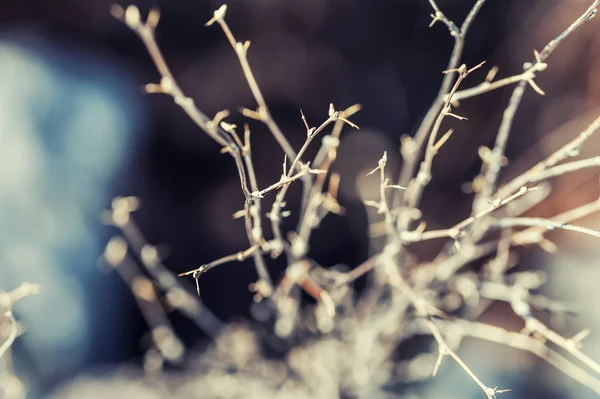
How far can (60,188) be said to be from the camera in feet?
4.09

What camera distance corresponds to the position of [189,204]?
1291 mm

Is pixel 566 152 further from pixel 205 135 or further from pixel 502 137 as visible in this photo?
pixel 205 135

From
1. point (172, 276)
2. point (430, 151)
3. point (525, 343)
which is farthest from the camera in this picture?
point (172, 276)

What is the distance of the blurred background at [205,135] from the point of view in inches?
46.1

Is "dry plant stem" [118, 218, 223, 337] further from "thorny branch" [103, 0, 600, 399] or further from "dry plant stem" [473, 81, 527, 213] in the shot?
"dry plant stem" [473, 81, 527, 213]

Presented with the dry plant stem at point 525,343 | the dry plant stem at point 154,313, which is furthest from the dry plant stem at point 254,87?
the dry plant stem at point 154,313

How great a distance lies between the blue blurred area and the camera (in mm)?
1216

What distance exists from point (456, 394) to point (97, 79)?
1.26 m

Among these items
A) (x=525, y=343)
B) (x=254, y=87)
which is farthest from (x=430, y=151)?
(x=525, y=343)

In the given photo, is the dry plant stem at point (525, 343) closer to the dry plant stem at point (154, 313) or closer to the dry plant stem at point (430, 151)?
the dry plant stem at point (430, 151)

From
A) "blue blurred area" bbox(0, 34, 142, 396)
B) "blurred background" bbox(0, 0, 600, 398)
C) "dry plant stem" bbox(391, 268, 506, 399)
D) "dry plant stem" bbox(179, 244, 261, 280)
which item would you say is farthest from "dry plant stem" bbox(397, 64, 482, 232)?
"blue blurred area" bbox(0, 34, 142, 396)

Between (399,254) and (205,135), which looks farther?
(205,135)

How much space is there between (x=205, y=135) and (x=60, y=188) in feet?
1.38

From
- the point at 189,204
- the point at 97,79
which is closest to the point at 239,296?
the point at 189,204
